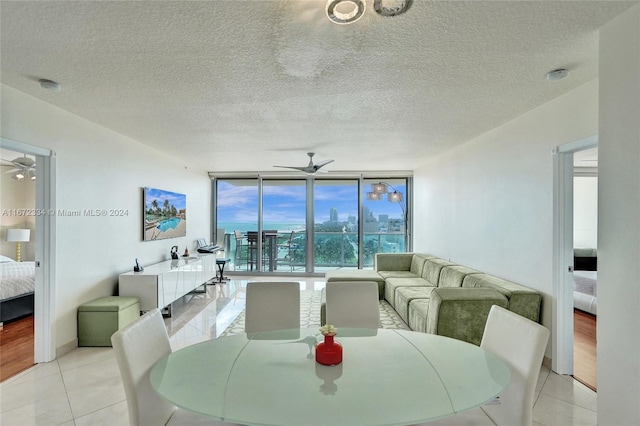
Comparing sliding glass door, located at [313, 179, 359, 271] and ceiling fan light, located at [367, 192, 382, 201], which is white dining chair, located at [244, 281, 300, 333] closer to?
ceiling fan light, located at [367, 192, 382, 201]

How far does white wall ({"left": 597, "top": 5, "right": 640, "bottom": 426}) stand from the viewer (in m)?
1.68

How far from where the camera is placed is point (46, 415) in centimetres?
223

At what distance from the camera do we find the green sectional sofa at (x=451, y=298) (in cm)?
293

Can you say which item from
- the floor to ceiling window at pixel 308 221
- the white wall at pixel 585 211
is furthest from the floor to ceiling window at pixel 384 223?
the white wall at pixel 585 211

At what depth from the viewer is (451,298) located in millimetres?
2941

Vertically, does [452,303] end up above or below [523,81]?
below

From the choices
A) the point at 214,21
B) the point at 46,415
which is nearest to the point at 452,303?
the point at 214,21

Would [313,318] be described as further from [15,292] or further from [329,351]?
[15,292]

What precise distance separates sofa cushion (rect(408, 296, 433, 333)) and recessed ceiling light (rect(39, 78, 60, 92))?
3999 mm

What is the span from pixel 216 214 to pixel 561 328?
6.92 metres

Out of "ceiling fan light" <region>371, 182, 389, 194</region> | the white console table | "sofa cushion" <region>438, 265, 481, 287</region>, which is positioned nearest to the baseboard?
the white console table

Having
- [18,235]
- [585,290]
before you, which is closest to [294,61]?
[585,290]

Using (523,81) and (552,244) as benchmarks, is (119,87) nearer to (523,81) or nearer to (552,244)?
(523,81)

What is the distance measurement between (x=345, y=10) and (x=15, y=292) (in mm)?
5362
